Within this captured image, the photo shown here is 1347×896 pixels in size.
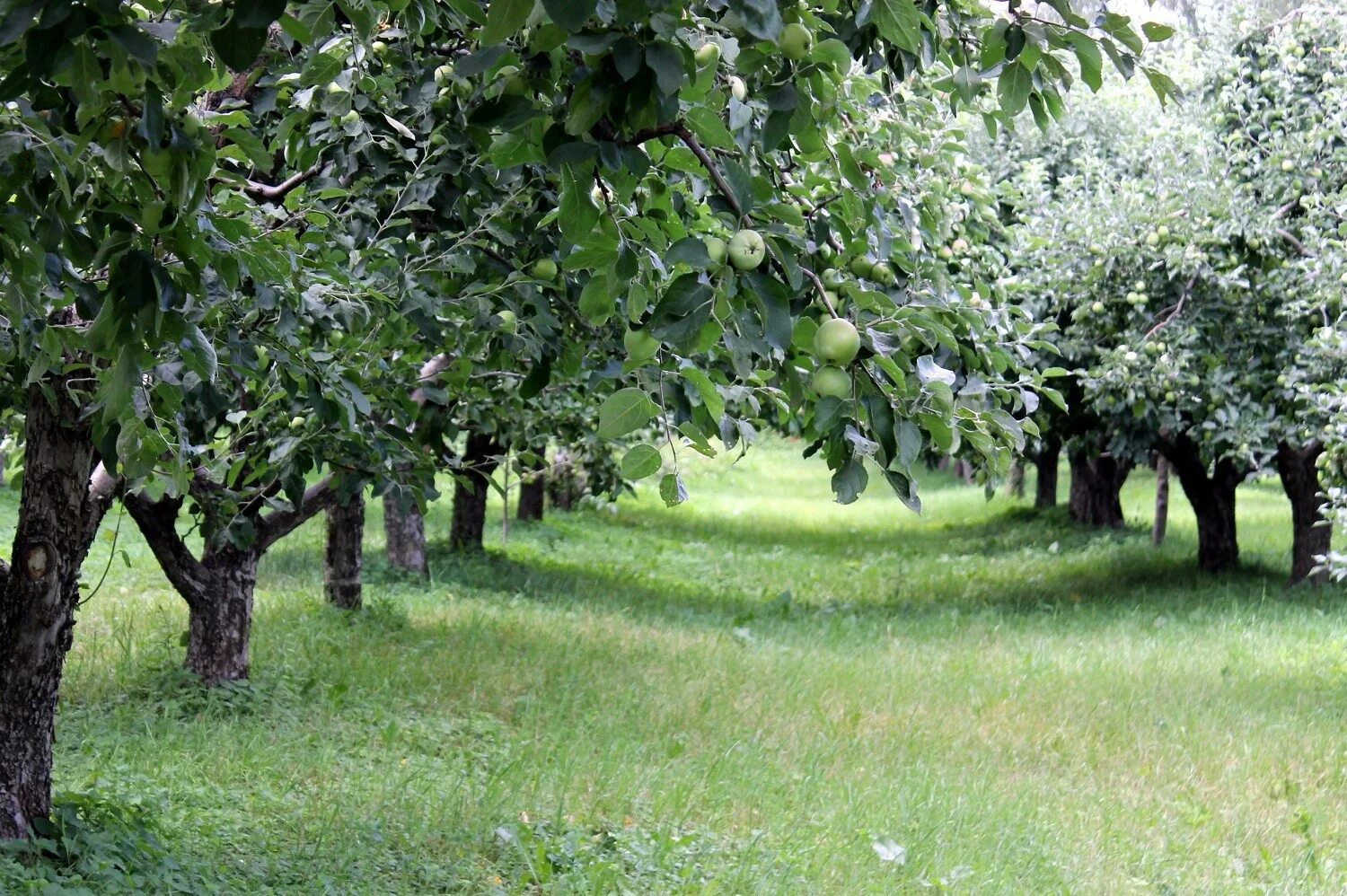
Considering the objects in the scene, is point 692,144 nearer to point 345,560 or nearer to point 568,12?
point 568,12

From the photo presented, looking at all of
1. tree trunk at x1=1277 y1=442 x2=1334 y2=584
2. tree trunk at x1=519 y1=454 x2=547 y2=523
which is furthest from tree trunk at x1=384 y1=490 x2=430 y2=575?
tree trunk at x1=1277 y1=442 x2=1334 y2=584

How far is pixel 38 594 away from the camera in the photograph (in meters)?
4.56

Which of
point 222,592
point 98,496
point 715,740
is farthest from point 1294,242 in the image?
point 98,496

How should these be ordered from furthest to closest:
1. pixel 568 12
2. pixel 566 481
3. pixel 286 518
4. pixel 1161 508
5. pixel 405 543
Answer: pixel 1161 508 < pixel 566 481 < pixel 405 543 < pixel 286 518 < pixel 568 12

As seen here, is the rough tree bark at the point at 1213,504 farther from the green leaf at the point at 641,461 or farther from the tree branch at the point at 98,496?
the green leaf at the point at 641,461

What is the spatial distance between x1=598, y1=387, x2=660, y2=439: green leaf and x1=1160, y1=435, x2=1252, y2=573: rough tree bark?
14028 millimetres

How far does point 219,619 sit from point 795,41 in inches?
252

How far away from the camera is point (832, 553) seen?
2002cm

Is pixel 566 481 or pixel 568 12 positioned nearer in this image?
pixel 568 12

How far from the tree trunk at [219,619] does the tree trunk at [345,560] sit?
2581 mm

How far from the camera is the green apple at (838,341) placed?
81.6 inches

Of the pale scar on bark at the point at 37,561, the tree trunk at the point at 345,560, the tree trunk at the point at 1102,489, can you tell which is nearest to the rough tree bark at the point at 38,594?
the pale scar on bark at the point at 37,561

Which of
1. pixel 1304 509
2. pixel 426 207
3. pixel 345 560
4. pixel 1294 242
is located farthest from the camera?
pixel 1304 509

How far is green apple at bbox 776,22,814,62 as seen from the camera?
2.12 m
